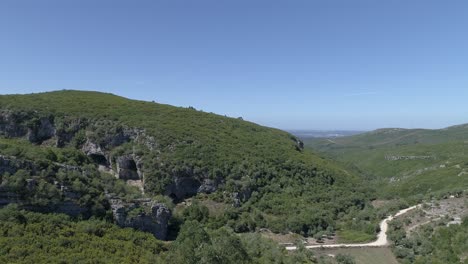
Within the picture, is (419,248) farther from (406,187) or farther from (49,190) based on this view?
(49,190)

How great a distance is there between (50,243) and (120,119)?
164ft

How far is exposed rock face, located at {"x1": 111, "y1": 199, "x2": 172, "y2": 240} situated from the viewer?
4819 cm

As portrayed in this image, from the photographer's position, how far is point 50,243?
35562 millimetres

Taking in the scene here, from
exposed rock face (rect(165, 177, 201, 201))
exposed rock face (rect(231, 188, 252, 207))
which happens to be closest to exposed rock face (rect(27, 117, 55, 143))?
exposed rock face (rect(165, 177, 201, 201))

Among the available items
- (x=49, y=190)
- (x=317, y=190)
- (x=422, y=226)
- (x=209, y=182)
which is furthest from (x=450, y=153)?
(x=49, y=190)

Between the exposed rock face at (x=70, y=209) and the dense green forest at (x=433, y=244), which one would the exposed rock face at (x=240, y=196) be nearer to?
the dense green forest at (x=433, y=244)

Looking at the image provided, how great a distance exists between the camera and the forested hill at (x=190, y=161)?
225ft

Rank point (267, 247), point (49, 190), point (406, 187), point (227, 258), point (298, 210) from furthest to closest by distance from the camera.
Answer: point (406, 187) → point (298, 210) → point (267, 247) → point (49, 190) → point (227, 258)

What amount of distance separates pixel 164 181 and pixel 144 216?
62.7 ft

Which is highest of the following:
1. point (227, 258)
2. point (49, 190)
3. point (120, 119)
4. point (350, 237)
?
point (120, 119)

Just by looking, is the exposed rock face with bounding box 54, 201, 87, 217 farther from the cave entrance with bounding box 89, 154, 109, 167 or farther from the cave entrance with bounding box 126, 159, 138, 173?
the cave entrance with bounding box 89, 154, 109, 167

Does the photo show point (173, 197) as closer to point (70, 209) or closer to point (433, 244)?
point (70, 209)

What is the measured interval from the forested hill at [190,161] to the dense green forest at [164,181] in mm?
237

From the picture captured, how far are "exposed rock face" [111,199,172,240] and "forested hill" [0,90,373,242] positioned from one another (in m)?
11.4
